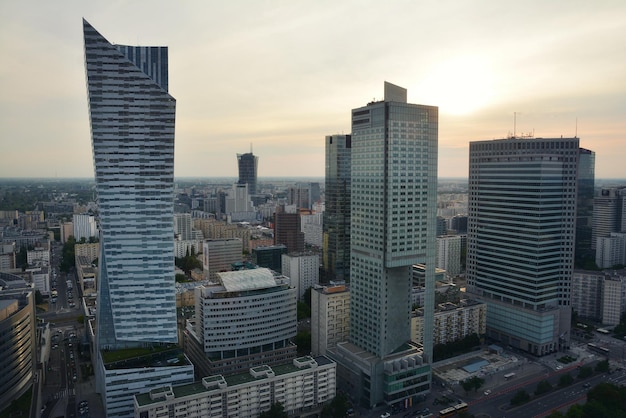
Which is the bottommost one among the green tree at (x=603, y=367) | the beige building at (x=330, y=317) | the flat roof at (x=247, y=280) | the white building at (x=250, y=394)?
the green tree at (x=603, y=367)

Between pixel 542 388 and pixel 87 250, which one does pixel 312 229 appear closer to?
pixel 87 250

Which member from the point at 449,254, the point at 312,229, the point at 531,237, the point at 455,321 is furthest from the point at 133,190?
the point at 312,229

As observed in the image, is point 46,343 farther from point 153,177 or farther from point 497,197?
point 497,197

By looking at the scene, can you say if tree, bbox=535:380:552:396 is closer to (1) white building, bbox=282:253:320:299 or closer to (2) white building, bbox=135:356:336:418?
(2) white building, bbox=135:356:336:418

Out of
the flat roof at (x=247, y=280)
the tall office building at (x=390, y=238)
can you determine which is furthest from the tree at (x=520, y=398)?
the flat roof at (x=247, y=280)

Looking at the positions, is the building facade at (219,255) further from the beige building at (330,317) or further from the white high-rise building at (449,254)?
the beige building at (330,317)

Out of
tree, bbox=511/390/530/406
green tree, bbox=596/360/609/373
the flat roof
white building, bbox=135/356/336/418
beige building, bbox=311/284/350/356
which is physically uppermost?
the flat roof

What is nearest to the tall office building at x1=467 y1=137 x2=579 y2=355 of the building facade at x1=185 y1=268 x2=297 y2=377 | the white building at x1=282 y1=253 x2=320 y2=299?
the building facade at x1=185 y1=268 x2=297 y2=377
